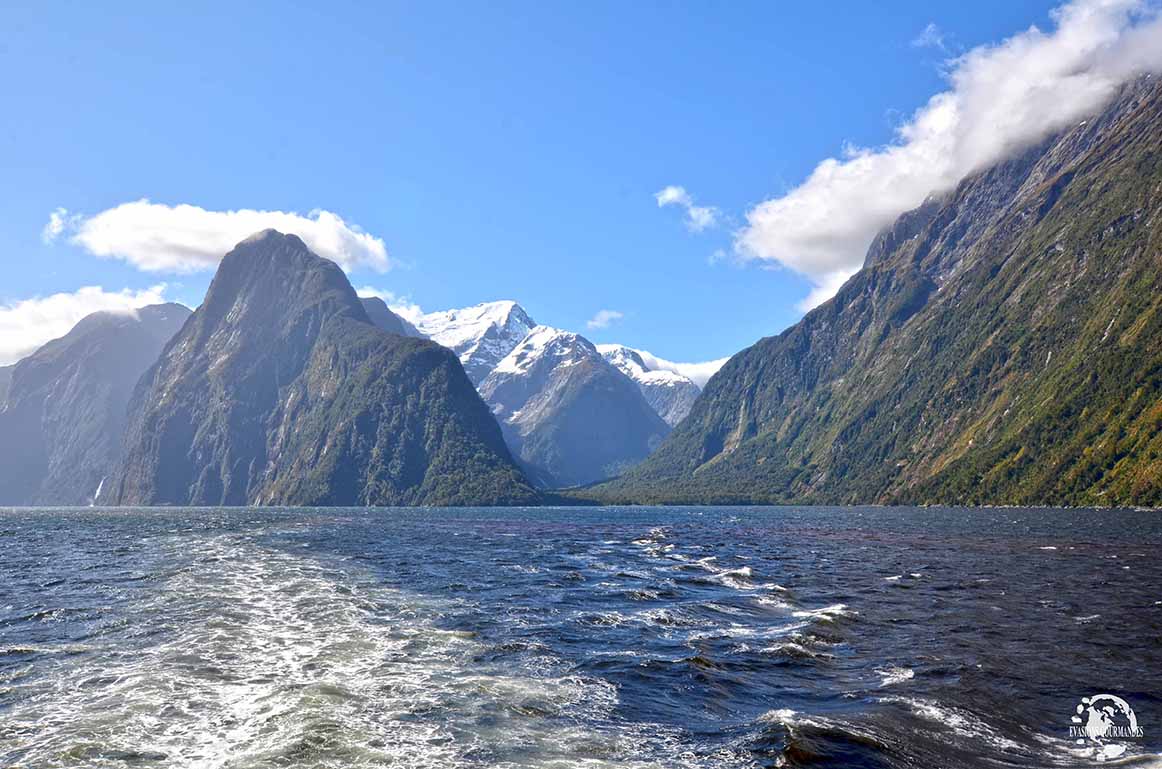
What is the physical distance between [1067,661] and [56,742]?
3921 centimetres

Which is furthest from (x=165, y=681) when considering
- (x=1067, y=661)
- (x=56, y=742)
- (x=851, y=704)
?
(x=1067, y=661)

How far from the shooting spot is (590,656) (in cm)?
3672

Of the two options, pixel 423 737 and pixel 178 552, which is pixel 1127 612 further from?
pixel 178 552

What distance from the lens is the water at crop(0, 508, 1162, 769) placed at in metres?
23.8

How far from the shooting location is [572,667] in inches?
1353

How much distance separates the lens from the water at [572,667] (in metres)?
23.8
